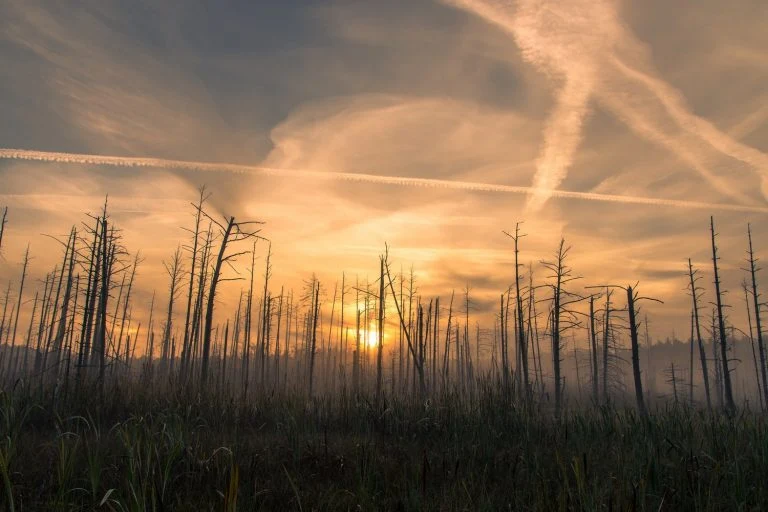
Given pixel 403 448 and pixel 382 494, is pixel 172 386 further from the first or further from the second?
pixel 382 494

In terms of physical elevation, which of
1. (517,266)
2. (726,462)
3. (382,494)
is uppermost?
(517,266)

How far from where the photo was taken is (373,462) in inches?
214

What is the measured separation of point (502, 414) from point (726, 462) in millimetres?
4453

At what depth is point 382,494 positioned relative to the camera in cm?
515

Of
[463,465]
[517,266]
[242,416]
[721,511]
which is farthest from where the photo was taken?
[517,266]

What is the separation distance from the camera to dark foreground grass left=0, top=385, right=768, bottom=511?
A: 4.19 meters

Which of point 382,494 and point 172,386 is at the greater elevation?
point 172,386

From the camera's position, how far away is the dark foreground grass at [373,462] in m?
4.19

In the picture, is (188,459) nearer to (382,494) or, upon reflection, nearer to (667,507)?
(382,494)

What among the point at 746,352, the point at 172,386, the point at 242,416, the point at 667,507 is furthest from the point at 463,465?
the point at 746,352

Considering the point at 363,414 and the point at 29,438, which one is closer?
the point at 29,438

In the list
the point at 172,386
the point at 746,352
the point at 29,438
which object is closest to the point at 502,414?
the point at 172,386

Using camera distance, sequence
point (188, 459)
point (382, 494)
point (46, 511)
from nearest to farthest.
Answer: point (46, 511) < point (382, 494) < point (188, 459)

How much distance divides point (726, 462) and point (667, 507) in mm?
1504
